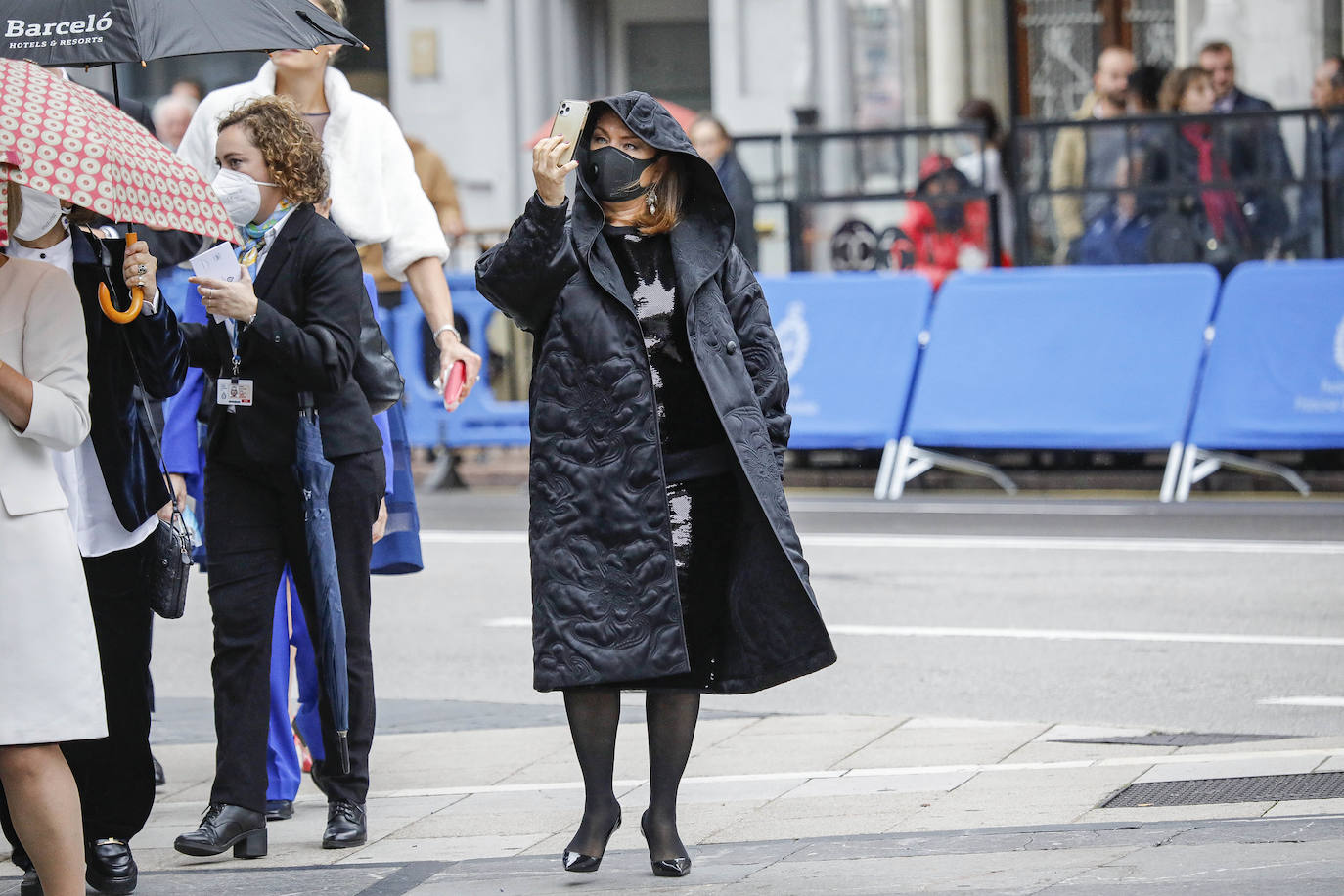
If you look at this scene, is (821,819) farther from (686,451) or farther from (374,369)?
(374,369)

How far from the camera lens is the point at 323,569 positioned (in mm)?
5688

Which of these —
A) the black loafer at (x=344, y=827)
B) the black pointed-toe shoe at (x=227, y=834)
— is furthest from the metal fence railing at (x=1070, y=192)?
the black pointed-toe shoe at (x=227, y=834)

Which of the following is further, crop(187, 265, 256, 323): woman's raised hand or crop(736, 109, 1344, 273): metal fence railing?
crop(736, 109, 1344, 273): metal fence railing

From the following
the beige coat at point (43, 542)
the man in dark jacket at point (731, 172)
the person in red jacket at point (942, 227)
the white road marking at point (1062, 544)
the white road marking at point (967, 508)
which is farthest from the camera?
the person in red jacket at point (942, 227)

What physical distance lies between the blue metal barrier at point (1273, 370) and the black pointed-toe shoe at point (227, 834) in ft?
25.1

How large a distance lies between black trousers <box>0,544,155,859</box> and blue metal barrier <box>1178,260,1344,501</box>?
26.2 ft

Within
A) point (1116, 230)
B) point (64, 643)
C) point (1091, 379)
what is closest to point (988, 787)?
point (64, 643)

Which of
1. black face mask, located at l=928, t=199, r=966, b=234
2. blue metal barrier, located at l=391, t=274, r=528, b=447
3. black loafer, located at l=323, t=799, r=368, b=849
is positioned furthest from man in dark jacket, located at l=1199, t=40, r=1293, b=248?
black loafer, located at l=323, t=799, r=368, b=849

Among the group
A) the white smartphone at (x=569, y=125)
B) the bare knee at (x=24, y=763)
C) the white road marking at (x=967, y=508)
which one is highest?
the white smartphone at (x=569, y=125)

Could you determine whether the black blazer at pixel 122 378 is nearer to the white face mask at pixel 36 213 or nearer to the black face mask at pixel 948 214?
the white face mask at pixel 36 213

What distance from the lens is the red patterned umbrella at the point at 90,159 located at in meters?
4.45

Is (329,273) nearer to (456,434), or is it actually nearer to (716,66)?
(456,434)

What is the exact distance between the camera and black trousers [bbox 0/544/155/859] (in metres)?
5.32

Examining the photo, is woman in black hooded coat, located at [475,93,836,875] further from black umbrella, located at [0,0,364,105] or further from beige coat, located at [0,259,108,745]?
beige coat, located at [0,259,108,745]
